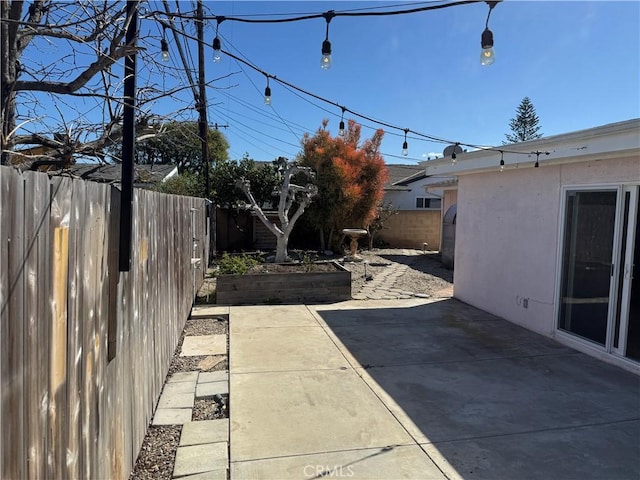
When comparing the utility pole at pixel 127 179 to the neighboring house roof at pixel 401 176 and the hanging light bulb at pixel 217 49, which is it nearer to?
the hanging light bulb at pixel 217 49

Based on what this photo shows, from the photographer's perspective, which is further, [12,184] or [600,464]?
[600,464]

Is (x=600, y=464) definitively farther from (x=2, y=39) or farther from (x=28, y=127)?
(x=2, y=39)

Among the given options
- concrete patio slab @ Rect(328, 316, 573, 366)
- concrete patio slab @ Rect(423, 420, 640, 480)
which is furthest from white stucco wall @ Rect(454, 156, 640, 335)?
concrete patio slab @ Rect(423, 420, 640, 480)

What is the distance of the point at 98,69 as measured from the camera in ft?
8.66

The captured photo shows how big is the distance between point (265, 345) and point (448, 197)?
35.8ft

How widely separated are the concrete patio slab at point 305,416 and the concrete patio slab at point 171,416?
1.30ft

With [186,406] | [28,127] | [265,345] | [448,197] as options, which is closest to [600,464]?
[186,406]

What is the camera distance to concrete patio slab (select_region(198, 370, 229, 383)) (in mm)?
4293

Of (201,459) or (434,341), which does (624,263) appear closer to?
(434,341)

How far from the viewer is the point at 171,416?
3.55 m

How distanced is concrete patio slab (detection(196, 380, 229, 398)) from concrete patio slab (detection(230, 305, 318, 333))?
5.64 ft

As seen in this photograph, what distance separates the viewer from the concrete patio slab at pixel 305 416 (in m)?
3.13

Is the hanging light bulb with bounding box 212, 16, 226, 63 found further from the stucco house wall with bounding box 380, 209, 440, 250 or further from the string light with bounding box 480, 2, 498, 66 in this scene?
the stucco house wall with bounding box 380, 209, 440, 250

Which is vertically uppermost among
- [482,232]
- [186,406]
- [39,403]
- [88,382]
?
[482,232]
